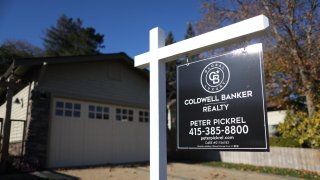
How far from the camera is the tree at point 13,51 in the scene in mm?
28133

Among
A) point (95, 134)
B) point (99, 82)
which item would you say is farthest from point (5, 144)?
point (99, 82)

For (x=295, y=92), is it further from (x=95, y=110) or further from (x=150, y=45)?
(x=150, y=45)

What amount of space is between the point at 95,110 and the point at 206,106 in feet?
30.6

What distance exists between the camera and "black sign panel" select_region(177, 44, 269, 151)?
3012 mm

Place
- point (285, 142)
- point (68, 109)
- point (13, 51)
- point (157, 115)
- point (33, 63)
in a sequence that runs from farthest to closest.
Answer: point (13, 51) → point (285, 142) → point (68, 109) → point (33, 63) → point (157, 115)

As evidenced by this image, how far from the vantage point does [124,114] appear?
1330 centimetres

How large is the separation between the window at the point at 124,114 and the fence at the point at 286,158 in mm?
5004

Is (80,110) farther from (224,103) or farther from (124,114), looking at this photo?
(224,103)

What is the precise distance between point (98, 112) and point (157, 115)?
29.2 feet

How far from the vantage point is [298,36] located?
48.4ft

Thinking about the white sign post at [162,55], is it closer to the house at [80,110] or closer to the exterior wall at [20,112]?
the house at [80,110]

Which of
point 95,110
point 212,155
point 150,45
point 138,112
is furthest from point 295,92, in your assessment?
point 150,45

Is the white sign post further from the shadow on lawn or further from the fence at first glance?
the fence

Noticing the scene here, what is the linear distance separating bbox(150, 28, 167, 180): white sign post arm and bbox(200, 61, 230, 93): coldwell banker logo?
60 centimetres
